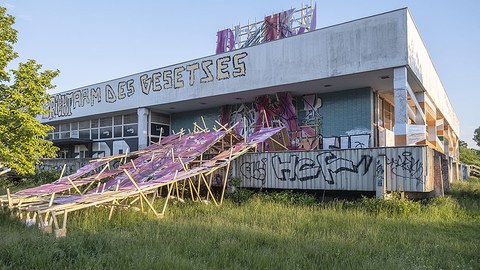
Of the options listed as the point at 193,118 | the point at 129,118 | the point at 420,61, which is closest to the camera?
the point at 420,61

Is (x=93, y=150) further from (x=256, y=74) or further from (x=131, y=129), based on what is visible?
(x=256, y=74)

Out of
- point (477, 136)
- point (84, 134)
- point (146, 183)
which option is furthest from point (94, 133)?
point (477, 136)

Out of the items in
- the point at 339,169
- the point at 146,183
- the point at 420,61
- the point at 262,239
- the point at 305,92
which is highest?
the point at 420,61

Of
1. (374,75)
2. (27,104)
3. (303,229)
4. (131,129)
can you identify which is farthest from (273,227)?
(131,129)

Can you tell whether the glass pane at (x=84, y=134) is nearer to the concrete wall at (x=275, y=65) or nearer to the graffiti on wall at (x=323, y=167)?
the concrete wall at (x=275, y=65)

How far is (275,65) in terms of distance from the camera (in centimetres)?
1833

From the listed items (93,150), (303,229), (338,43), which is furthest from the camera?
(93,150)

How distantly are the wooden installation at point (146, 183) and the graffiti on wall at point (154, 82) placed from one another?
428 centimetres

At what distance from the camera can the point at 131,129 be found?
26312 mm

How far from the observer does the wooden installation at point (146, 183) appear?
31.0ft

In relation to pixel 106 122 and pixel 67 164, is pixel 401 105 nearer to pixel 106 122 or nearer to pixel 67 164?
pixel 67 164

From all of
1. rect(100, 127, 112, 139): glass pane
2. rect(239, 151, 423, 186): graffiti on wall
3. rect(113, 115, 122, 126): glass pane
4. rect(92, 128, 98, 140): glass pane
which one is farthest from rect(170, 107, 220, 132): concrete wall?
rect(239, 151, 423, 186): graffiti on wall

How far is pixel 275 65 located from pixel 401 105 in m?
6.12

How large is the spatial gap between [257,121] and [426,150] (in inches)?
435
